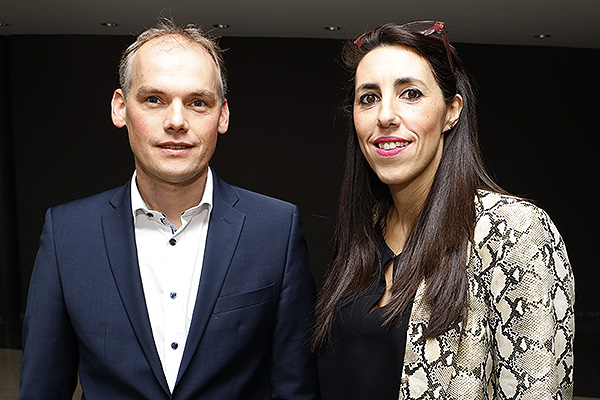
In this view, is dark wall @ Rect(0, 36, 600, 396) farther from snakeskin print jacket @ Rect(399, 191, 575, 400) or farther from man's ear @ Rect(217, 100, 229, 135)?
snakeskin print jacket @ Rect(399, 191, 575, 400)

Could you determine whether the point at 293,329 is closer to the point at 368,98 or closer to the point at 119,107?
the point at 368,98

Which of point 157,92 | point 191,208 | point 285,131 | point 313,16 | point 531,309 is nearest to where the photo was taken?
point 531,309

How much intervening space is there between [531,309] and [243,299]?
0.76 m

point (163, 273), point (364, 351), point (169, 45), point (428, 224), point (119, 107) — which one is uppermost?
point (169, 45)

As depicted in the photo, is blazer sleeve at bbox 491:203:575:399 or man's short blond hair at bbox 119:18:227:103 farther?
man's short blond hair at bbox 119:18:227:103

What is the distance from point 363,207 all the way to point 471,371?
2.16 feet

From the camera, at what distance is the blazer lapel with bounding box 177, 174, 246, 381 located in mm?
1791

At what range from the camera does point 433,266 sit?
73.4 inches

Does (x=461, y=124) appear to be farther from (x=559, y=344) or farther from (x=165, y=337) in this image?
(x=165, y=337)

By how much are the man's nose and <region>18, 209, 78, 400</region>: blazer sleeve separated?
0.47 m

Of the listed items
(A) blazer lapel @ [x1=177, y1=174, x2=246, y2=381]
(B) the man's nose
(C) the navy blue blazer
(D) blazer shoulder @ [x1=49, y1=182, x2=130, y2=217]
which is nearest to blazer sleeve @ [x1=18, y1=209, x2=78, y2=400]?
(C) the navy blue blazer

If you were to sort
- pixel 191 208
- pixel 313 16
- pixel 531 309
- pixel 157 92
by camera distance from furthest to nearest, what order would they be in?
1. pixel 313 16
2. pixel 191 208
3. pixel 157 92
4. pixel 531 309

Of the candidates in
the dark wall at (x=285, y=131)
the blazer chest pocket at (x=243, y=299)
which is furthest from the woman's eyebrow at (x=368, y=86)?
the dark wall at (x=285, y=131)

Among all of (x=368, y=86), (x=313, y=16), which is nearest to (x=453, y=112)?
(x=368, y=86)
